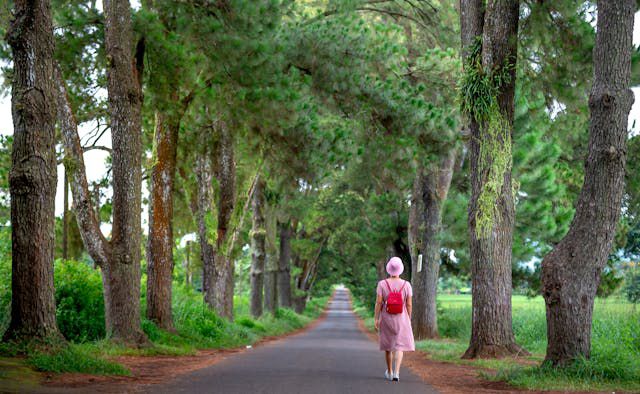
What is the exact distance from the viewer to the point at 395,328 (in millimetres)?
10156

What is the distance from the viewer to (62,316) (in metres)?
14.5

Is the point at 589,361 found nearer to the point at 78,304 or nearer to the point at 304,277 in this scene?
the point at 78,304

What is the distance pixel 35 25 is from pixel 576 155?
2130cm

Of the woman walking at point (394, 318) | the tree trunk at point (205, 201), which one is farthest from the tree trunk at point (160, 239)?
the woman walking at point (394, 318)

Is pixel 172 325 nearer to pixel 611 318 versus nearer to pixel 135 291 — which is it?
pixel 135 291

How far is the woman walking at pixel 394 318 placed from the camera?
33.1 ft

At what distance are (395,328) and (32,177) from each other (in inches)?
218

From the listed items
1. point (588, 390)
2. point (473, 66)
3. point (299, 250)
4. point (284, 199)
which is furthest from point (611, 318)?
point (299, 250)

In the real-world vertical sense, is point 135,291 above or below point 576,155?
below

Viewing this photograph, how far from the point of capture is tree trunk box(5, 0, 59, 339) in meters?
9.30

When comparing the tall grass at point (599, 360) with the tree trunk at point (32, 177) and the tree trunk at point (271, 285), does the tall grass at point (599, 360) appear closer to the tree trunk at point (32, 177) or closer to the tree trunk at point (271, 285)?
the tree trunk at point (32, 177)

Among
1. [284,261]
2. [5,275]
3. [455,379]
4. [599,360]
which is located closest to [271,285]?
[284,261]

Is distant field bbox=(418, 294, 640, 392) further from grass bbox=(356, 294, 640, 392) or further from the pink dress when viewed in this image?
the pink dress

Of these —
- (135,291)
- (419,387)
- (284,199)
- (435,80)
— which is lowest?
(419,387)
